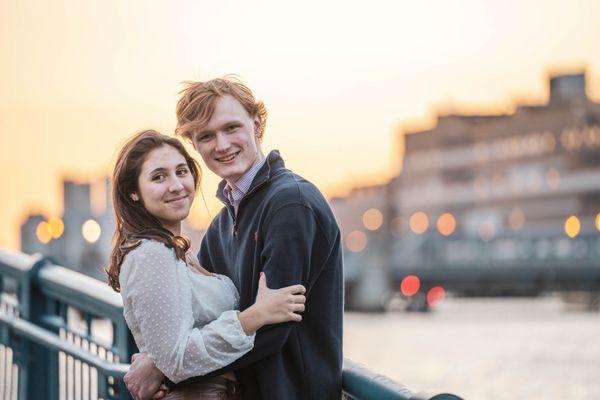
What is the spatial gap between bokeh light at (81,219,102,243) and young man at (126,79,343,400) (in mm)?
90535

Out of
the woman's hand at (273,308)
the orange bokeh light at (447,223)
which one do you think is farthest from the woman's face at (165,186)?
the orange bokeh light at (447,223)

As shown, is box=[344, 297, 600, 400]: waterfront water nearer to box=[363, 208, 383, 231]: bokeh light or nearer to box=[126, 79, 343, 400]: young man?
box=[126, 79, 343, 400]: young man

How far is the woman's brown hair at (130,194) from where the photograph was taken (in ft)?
11.0

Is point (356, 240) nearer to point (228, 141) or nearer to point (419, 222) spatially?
point (419, 222)

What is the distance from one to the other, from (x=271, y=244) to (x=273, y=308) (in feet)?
0.56

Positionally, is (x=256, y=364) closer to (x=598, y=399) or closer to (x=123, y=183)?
(x=123, y=183)

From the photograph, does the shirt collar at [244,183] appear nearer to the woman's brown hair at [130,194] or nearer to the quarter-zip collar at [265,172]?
the quarter-zip collar at [265,172]

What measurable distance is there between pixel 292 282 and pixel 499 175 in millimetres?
88993

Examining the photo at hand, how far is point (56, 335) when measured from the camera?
16.9ft

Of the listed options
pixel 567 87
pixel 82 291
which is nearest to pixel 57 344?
pixel 82 291

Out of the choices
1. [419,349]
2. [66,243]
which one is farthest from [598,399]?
[66,243]

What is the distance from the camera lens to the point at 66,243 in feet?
331

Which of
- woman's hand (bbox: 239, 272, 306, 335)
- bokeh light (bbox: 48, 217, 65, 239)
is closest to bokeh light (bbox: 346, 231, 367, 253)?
bokeh light (bbox: 48, 217, 65, 239)

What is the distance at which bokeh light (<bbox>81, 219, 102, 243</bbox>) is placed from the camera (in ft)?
316
